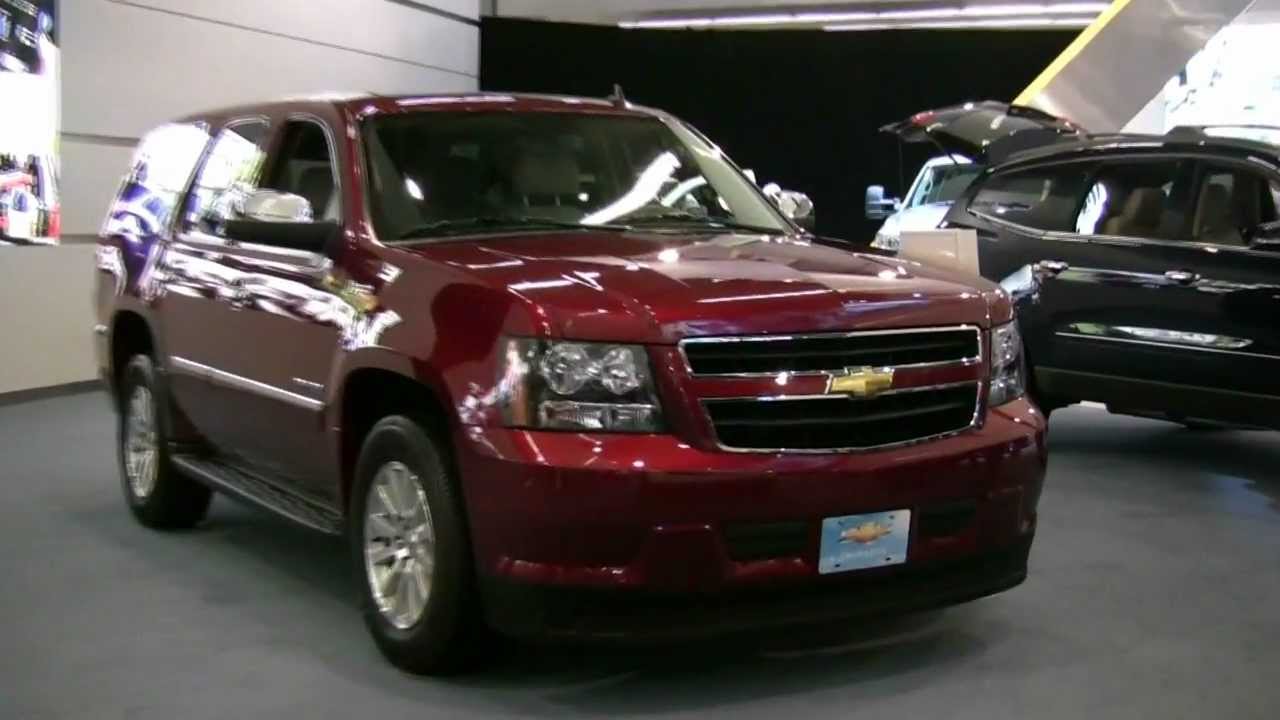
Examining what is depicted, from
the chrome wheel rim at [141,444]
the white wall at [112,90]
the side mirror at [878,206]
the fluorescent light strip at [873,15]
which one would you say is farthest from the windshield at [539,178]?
the fluorescent light strip at [873,15]

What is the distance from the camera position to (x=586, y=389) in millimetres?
3242

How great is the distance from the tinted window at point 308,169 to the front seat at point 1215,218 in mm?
4136

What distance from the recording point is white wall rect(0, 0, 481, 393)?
865cm

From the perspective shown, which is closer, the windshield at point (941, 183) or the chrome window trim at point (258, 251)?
the chrome window trim at point (258, 251)

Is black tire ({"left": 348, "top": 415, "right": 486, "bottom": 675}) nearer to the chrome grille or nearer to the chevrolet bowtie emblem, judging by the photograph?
the chrome grille

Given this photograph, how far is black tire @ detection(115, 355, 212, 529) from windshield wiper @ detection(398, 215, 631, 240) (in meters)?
1.78

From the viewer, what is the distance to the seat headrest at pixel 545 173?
4270 mm

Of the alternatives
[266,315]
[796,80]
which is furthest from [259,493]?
[796,80]

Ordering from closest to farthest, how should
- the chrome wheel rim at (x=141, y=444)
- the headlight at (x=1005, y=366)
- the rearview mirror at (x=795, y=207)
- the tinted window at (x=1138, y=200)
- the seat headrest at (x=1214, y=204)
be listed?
the headlight at (x=1005, y=366) → the rearview mirror at (x=795, y=207) → the chrome wheel rim at (x=141, y=444) → the seat headrest at (x=1214, y=204) → the tinted window at (x=1138, y=200)

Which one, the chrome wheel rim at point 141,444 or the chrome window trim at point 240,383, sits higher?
the chrome window trim at point 240,383

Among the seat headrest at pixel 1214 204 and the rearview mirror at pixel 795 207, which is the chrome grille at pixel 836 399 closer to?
the rearview mirror at pixel 795 207

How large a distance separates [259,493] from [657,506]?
1.89 m

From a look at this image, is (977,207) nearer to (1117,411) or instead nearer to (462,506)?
(1117,411)

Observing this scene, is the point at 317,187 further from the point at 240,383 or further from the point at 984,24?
the point at 984,24
